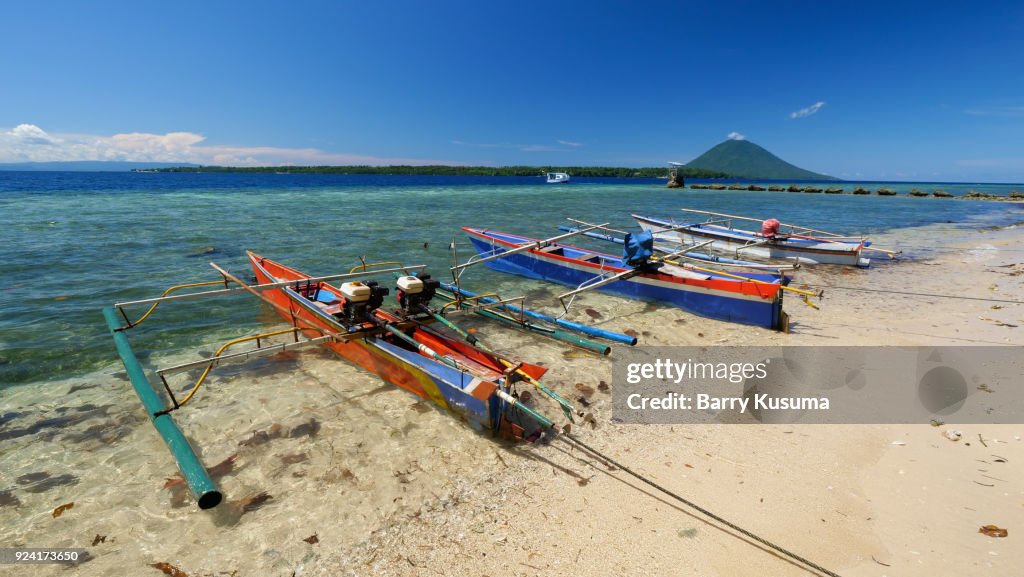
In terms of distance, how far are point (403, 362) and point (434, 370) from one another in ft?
2.35

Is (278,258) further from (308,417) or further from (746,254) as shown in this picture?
(746,254)

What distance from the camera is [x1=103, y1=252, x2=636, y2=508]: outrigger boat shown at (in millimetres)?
5996

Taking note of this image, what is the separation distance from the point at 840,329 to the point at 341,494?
37.5 feet

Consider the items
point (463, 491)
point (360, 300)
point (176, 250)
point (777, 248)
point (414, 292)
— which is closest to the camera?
point (463, 491)

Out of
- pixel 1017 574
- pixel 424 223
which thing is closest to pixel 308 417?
pixel 1017 574

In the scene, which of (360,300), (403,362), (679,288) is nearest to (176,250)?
(360,300)

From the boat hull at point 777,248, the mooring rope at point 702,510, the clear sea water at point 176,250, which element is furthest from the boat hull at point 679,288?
the mooring rope at point 702,510

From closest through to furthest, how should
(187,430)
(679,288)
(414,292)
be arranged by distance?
(187,430)
(414,292)
(679,288)

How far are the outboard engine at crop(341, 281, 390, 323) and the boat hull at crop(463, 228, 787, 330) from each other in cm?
723

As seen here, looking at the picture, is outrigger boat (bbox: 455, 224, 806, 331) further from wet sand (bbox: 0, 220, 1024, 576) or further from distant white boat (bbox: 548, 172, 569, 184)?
distant white boat (bbox: 548, 172, 569, 184)

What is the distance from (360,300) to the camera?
7746 mm

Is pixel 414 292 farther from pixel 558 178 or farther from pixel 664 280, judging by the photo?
pixel 558 178

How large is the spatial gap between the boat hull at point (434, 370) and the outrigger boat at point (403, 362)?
2 cm

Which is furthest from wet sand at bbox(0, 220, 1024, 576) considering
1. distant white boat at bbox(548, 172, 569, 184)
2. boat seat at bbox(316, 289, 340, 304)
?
distant white boat at bbox(548, 172, 569, 184)
